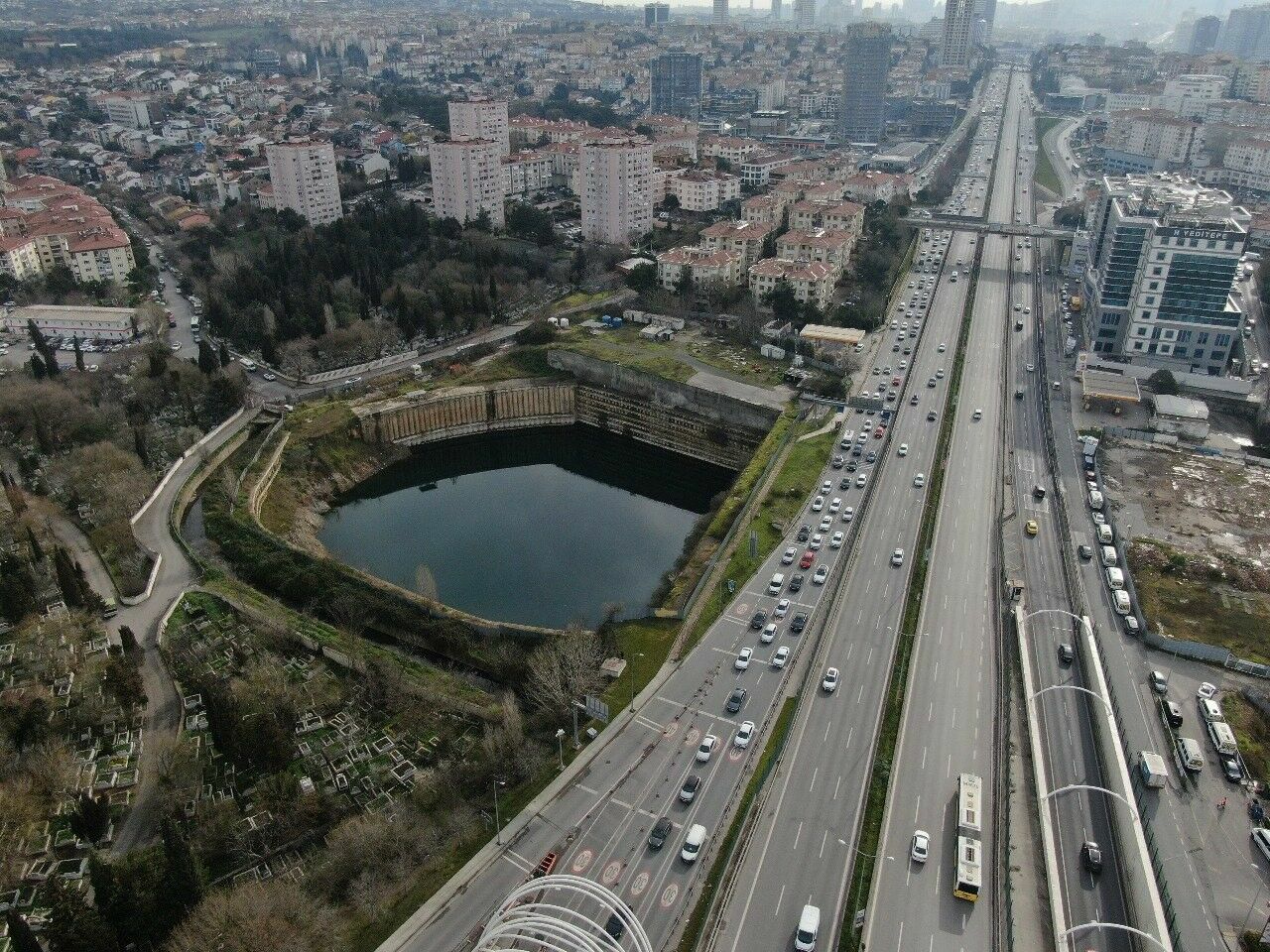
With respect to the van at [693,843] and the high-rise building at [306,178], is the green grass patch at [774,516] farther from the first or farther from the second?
the high-rise building at [306,178]

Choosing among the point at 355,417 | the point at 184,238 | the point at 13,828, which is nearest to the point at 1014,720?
the point at 13,828

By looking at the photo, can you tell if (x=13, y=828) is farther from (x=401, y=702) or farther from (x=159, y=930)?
(x=401, y=702)

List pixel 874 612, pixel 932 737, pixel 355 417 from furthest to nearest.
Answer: pixel 355 417, pixel 874 612, pixel 932 737

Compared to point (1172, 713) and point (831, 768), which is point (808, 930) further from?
point (1172, 713)

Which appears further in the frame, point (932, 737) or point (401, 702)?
point (401, 702)

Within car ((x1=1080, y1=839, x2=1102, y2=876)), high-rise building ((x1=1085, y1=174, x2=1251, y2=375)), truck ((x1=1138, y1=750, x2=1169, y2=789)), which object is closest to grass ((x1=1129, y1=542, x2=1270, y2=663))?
truck ((x1=1138, y1=750, x2=1169, y2=789))
